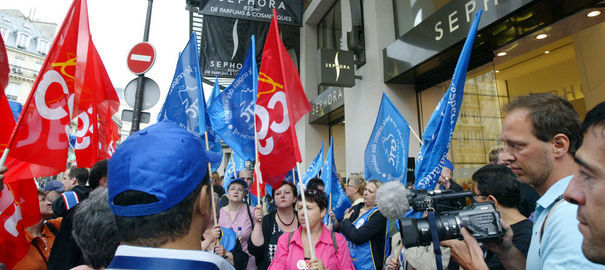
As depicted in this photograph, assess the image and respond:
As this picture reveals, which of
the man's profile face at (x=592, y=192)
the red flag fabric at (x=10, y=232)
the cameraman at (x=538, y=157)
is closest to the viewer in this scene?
the man's profile face at (x=592, y=192)

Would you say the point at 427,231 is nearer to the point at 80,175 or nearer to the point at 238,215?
the point at 238,215

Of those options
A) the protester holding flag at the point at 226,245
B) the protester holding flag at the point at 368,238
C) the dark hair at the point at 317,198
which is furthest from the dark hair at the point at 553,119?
the protester holding flag at the point at 226,245

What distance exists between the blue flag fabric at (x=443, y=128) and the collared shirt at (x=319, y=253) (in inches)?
43.5

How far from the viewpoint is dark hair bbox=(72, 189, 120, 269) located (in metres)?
1.72

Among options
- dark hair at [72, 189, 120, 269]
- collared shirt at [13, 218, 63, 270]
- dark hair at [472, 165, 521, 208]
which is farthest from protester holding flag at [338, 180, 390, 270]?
collared shirt at [13, 218, 63, 270]

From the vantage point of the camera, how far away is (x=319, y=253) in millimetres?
3014

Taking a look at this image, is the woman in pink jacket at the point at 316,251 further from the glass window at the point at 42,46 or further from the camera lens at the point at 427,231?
the glass window at the point at 42,46

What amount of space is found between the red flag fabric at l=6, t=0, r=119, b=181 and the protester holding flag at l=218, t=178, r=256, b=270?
171 centimetres

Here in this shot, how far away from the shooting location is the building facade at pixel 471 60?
5.13 meters

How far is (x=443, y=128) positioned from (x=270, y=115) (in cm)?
180

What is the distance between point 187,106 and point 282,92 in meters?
1.80

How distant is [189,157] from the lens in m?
1.21

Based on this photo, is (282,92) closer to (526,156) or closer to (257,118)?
(257,118)

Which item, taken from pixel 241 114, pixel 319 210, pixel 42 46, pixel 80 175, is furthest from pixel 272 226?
pixel 42 46
